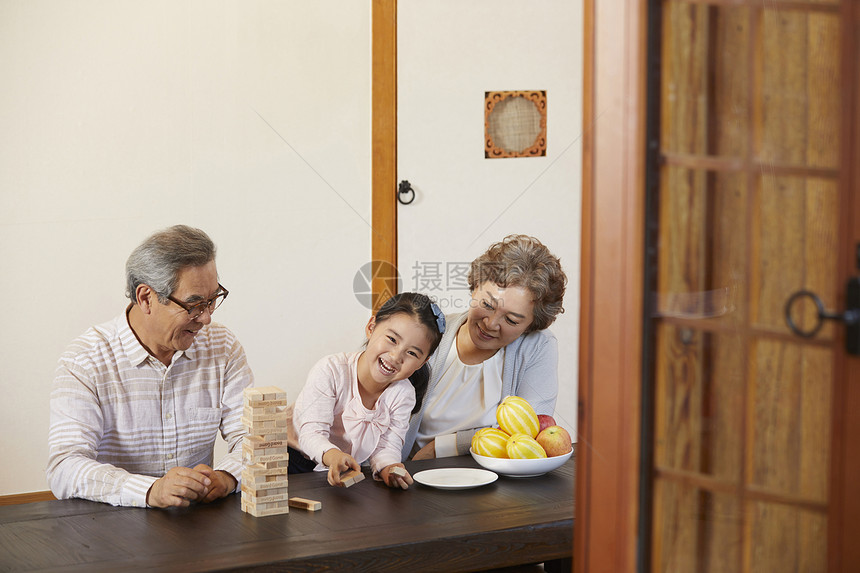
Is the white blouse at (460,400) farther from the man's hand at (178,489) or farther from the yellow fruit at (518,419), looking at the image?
the man's hand at (178,489)

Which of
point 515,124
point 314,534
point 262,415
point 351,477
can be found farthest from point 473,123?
point 314,534

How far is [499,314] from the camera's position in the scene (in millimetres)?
2145

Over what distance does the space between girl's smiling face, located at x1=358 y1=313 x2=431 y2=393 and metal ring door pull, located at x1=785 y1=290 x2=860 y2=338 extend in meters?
1.21

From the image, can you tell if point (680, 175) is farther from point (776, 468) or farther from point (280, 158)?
point (280, 158)

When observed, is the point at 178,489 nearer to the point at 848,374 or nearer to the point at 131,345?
the point at 131,345

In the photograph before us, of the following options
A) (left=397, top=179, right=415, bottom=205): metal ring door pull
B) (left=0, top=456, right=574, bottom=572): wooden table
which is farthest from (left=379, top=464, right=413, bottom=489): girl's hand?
(left=397, top=179, right=415, bottom=205): metal ring door pull

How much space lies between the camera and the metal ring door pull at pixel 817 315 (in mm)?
634

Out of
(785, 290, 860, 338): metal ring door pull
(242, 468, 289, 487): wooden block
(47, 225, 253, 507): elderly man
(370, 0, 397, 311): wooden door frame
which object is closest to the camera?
(785, 290, 860, 338): metal ring door pull

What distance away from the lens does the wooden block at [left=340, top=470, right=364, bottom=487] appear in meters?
1.53

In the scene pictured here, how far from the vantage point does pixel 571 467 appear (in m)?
1.73

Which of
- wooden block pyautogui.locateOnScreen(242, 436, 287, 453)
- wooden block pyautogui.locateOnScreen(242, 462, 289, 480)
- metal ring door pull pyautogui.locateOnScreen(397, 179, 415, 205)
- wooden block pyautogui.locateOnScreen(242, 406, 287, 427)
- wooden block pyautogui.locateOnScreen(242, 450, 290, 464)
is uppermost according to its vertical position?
metal ring door pull pyautogui.locateOnScreen(397, 179, 415, 205)

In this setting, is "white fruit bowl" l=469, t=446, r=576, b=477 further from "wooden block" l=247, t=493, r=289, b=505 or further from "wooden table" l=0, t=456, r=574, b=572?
"wooden block" l=247, t=493, r=289, b=505

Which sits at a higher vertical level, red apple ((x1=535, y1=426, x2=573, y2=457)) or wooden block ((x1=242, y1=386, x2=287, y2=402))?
wooden block ((x1=242, y1=386, x2=287, y2=402))

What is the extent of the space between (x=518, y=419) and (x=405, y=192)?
4.32ft
